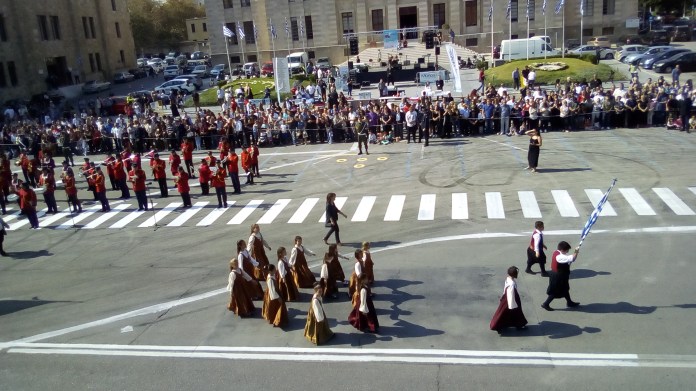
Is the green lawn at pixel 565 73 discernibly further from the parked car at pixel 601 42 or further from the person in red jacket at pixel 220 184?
the person in red jacket at pixel 220 184

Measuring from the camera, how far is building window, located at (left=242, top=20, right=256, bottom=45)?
231ft

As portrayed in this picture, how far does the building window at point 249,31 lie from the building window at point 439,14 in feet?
69.8

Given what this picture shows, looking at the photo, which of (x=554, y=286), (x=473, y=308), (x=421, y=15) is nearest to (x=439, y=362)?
(x=473, y=308)

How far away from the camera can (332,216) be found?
16.1 metres

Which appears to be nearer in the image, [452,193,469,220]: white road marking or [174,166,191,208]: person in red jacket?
[452,193,469,220]: white road marking

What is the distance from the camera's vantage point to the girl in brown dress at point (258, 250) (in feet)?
47.9

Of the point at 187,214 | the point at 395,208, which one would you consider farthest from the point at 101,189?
the point at 395,208

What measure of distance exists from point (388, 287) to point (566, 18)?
58.9 m

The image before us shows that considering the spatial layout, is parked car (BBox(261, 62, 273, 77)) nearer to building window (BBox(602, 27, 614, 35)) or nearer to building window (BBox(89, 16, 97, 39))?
building window (BBox(89, 16, 97, 39))

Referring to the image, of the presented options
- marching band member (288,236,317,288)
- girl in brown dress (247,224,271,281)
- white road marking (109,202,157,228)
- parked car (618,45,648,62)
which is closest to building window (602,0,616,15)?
parked car (618,45,648,62)

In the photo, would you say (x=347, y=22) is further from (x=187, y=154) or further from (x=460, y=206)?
(x=460, y=206)

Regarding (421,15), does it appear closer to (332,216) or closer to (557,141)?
(557,141)

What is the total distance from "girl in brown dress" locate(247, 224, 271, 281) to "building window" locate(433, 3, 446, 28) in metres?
55.5

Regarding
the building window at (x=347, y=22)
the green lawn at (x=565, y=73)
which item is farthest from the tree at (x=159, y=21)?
the green lawn at (x=565, y=73)
